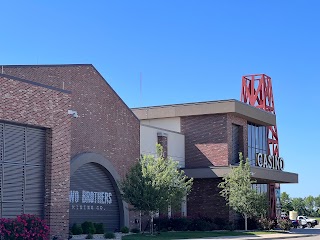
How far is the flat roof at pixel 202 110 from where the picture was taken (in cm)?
4853

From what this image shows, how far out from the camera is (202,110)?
49.2 metres

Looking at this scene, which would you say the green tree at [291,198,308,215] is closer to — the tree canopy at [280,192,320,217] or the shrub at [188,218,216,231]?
the tree canopy at [280,192,320,217]

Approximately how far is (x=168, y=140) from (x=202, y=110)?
14.0ft

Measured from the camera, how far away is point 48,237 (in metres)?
25.8

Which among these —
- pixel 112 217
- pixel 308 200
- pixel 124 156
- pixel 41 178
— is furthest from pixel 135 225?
pixel 308 200

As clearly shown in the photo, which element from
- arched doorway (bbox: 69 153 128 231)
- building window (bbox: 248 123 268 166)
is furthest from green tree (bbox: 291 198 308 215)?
arched doorway (bbox: 69 153 128 231)

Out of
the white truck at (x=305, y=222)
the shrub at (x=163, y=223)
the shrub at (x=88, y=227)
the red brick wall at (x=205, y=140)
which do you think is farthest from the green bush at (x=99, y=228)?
the white truck at (x=305, y=222)

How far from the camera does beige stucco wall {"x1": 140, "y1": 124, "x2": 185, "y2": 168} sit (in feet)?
142

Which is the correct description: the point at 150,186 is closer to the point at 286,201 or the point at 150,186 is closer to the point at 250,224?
the point at 250,224

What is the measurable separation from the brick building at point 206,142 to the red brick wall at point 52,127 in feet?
62.5

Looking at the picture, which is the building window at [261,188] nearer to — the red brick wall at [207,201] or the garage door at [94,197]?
the red brick wall at [207,201]

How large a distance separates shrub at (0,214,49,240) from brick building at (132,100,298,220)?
2218 centimetres

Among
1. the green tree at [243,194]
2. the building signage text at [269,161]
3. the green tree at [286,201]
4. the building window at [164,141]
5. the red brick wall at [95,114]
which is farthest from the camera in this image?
the green tree at [286,201]

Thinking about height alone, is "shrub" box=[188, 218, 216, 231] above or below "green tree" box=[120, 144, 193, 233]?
below
